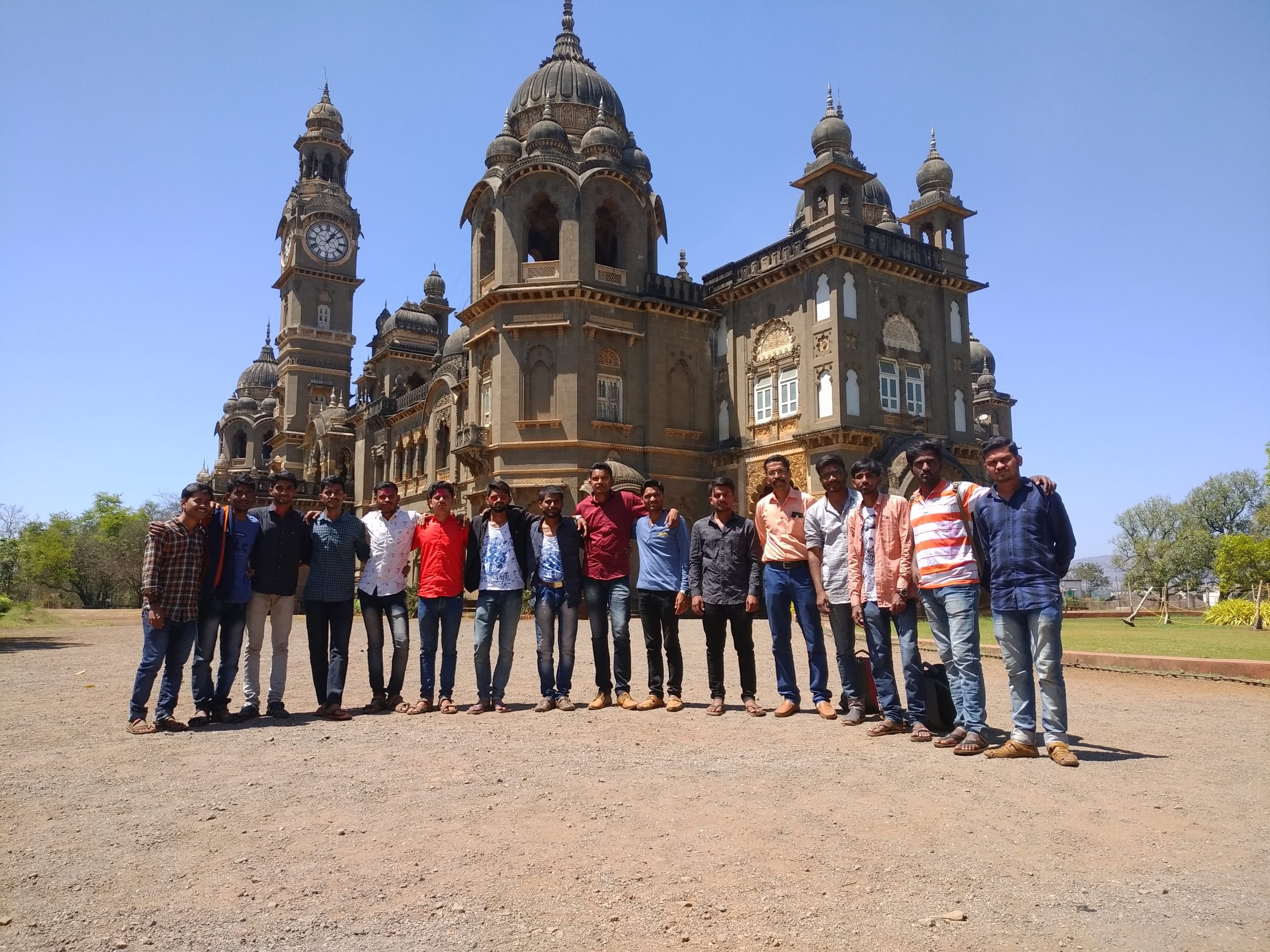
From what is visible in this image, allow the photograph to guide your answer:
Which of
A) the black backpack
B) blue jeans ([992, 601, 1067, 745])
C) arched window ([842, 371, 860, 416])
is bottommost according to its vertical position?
the black backpack

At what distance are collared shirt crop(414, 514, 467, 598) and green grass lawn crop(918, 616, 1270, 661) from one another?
833cm

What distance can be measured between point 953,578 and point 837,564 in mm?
1226

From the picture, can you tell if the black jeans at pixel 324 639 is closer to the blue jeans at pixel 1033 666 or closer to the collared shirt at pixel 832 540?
the collared shirt at pixel 832 540

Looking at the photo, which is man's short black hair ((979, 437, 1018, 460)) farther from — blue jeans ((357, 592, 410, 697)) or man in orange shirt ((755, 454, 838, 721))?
blue jeans ((357, 592, 410, 697))

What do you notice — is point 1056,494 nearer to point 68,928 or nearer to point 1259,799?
point 1259,799

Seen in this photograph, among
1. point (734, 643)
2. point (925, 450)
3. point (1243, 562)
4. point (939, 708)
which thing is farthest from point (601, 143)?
point (939, 708)

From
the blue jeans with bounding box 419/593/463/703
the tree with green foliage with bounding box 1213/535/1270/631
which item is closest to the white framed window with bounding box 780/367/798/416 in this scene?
the tree with green foliage with bounding box 1213/535/1270/631

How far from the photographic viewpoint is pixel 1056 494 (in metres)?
6.15

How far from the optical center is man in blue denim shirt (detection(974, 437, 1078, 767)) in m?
5.90

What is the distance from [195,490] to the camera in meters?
7.48

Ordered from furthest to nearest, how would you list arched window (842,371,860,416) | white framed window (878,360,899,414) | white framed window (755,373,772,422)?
white framed window (755,373,772,422) < white framed window (878,360,899,414) < arched window (842,371,860,416)

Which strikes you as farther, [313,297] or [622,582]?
[313,297]

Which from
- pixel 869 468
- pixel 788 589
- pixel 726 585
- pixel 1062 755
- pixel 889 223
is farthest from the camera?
pixel 889 223

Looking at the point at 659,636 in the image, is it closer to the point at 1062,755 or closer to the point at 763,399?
the point at 1062,755
